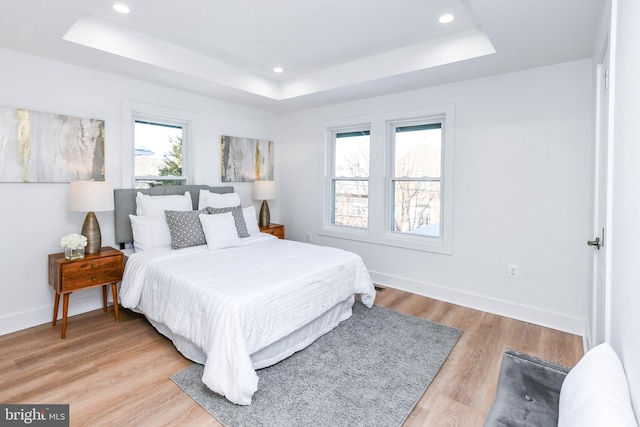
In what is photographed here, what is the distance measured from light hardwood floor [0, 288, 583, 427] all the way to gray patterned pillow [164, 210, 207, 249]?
0.78 metres

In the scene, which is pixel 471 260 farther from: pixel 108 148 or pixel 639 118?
pixel 108 148

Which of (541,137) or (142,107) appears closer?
(541,137)

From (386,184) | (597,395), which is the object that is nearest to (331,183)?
(386,184)

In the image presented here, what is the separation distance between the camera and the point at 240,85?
150 inches

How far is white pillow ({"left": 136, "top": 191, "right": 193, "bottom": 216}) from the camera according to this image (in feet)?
11.0

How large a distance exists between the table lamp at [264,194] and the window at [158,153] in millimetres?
920

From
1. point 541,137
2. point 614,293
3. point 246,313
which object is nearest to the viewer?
point 614,293

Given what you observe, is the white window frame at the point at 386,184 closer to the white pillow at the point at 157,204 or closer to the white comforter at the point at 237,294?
the white comforter at the point at 237,294

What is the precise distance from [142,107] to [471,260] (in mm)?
3777

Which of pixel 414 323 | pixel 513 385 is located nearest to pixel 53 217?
pixel 414 323

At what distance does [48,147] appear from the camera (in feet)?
9.61

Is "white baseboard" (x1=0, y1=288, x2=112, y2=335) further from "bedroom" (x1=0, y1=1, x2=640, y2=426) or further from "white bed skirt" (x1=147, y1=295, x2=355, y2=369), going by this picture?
"white bed skirt" (x1=147, y1=295, x2=355, y2=369)

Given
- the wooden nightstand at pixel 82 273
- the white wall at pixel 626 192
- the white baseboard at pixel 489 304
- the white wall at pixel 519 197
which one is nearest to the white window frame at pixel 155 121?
the wooden nightstand at pixel 82 273

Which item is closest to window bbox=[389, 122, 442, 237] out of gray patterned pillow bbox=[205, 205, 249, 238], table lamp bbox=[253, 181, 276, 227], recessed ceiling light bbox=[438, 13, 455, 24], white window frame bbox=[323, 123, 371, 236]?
white window frame bbox=[323, 123, 371, 236]
